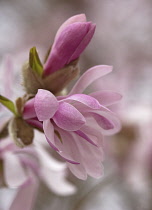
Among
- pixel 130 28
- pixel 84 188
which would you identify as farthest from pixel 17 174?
pixel 130 28

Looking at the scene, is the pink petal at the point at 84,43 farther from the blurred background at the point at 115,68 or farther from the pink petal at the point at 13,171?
the blurred background at the point at 115,68

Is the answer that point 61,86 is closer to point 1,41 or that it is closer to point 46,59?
point 46,59

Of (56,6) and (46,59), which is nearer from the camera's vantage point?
(46,59)

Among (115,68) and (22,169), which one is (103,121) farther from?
(115,68)

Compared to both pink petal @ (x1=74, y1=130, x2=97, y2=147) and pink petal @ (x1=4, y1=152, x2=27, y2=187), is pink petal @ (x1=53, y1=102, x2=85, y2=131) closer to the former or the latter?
pink petal @ (x1=74, y1=130, x2=97, y2=147)

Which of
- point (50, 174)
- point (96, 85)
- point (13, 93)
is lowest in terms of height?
point (96, 85)

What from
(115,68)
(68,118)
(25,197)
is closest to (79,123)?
(68,118)
